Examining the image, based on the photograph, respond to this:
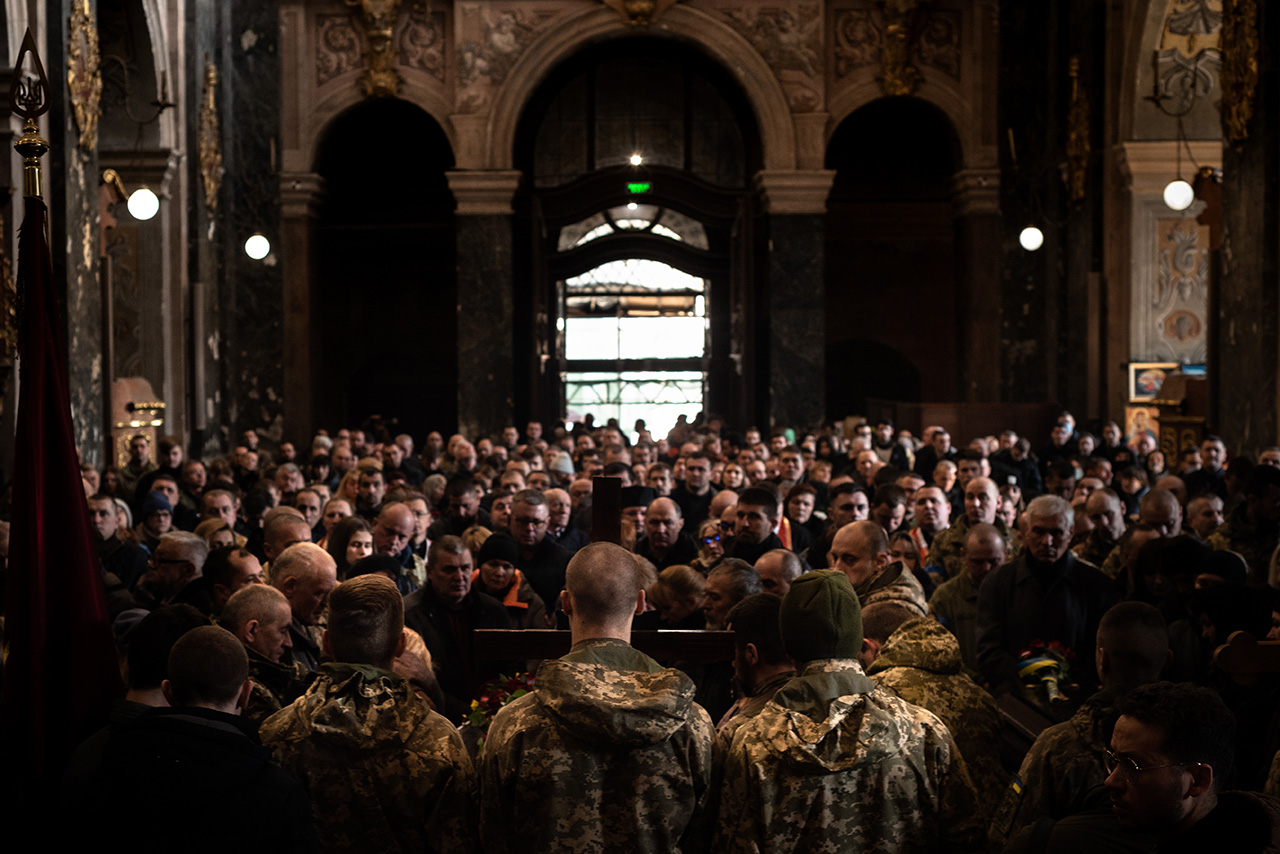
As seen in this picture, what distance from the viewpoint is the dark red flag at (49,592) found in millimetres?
3922


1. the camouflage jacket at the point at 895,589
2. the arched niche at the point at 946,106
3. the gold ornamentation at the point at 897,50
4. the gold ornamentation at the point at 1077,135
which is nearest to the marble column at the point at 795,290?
the arched niche at the point at 946,106

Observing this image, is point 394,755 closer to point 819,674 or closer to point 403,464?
point 819,674

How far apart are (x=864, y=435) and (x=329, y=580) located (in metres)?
9.85

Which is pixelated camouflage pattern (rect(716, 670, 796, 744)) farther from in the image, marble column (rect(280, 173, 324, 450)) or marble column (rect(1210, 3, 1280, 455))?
marble column (rect(280, 173, 324, 450))

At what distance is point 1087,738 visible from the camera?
3373mm

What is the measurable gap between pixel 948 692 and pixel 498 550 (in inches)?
112

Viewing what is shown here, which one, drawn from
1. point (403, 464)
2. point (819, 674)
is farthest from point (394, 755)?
point (403, 464)

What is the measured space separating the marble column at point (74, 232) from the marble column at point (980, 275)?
12109 mm

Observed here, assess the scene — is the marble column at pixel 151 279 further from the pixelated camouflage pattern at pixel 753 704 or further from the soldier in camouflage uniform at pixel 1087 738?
the soldier in camouflage uniform at pixel 1087 738

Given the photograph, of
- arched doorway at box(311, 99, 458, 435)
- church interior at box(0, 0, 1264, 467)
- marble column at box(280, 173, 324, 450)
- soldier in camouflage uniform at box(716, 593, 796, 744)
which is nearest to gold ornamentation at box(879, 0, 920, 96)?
church interior at box(0, 0, 1264, 467)

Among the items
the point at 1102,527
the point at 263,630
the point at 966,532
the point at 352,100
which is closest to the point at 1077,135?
the point at 352,100

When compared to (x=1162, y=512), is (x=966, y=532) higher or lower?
lower

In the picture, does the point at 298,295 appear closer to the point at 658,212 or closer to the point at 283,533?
the point at 658,212

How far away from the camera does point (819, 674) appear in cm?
334
